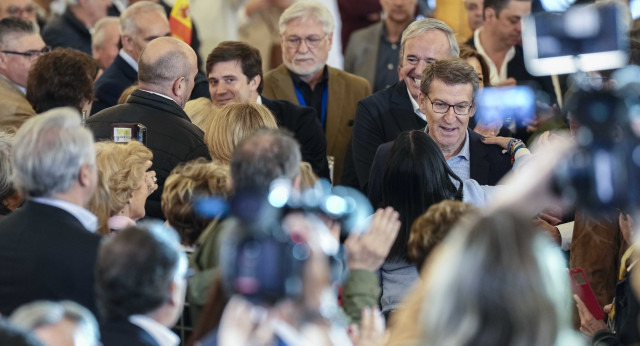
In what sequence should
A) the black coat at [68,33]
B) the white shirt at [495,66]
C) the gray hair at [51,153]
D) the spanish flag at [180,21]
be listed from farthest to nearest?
the black coat at [68,33]
the spanish flag at [180,21]
the white shirt at [495,66]
the gray hair at [51,153]

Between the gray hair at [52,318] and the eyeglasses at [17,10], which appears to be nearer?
the gray hair at [52,318]

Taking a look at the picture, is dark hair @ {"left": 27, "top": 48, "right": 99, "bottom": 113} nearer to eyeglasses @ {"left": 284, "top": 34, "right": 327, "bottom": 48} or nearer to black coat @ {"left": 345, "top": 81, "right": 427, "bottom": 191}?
eyeglasses @ {"left": 284, "top": 34, "right": 327, "bottom": 48}

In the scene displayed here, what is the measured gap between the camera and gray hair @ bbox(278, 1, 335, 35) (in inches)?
263

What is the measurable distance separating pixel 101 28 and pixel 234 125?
11.2 ft

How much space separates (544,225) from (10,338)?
2.88 metres

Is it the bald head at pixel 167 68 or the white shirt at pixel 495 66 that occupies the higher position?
the bald head at pixel 167 68

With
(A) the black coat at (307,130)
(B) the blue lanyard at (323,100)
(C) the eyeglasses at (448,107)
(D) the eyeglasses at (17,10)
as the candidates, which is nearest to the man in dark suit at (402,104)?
(A) the black coat at (307,130)

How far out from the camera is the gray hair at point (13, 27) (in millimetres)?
6525

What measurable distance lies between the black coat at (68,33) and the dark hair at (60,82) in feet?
7.94

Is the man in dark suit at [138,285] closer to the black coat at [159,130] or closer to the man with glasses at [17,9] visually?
the black coat at [159,130]

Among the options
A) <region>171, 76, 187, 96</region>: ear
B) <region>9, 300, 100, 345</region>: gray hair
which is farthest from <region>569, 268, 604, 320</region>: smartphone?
<region>171, 76, 187, 96</region>: ear

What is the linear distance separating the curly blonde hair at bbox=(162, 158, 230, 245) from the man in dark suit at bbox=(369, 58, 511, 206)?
3.78 feet

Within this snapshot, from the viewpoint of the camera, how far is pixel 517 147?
5059mm

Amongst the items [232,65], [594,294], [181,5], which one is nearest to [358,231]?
[594,294]
